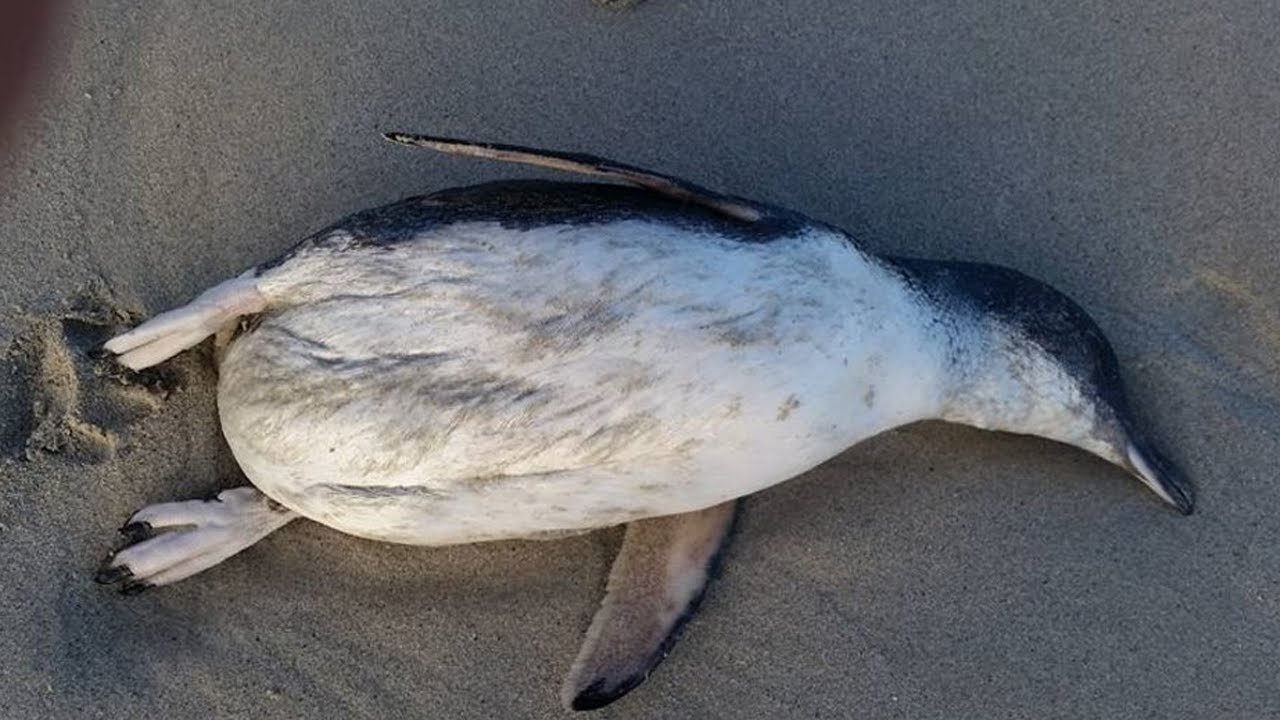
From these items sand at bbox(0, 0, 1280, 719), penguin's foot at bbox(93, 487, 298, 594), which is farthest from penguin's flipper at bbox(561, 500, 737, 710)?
penguin's foot at bbox(93, 487, 298, 594)

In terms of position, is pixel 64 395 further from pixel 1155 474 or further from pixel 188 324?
pixel 1155 474

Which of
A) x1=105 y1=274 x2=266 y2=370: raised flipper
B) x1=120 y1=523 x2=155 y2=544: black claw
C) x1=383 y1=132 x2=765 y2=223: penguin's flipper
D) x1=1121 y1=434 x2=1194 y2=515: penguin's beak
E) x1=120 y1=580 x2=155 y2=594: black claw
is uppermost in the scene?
x1=383 y1=132 x2=765 y2=223: penguin's flipper

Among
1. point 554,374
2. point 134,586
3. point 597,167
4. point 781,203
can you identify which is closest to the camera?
point 554,374

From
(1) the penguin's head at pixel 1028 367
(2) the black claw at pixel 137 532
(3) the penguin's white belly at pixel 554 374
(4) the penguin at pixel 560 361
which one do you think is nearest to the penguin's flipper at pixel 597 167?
(4) the penguin at pixel 560 361

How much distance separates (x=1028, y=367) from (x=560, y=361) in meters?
1.15

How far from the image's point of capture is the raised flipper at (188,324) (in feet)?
8.31

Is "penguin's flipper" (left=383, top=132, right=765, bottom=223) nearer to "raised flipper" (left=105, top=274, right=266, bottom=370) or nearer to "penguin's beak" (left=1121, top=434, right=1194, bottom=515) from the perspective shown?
"raised flipper" (left=105, top=274, right=266, bottom=370)

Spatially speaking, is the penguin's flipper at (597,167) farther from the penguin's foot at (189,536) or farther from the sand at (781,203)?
the penguin's foot at (189,536)

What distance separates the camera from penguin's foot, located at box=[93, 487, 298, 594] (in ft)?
8.61

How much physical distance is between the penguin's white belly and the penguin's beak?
29.0 inches

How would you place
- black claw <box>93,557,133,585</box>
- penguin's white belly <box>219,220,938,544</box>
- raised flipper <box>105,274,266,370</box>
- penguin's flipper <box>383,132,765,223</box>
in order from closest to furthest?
penguin's white belly <box>219,220,938,544</box> → penguin's flipper <box>383,132,765,223</box> → raised flipper <box>105,274,266,370</box> → black claw <box>93,557,133,585</box>

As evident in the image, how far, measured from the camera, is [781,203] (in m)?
3.02

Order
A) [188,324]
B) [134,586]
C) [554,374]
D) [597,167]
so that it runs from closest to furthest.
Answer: [554,374] < [597,167] < [188,324] < [134,586]

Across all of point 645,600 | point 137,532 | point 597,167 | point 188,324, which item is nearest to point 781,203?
point 597,167
